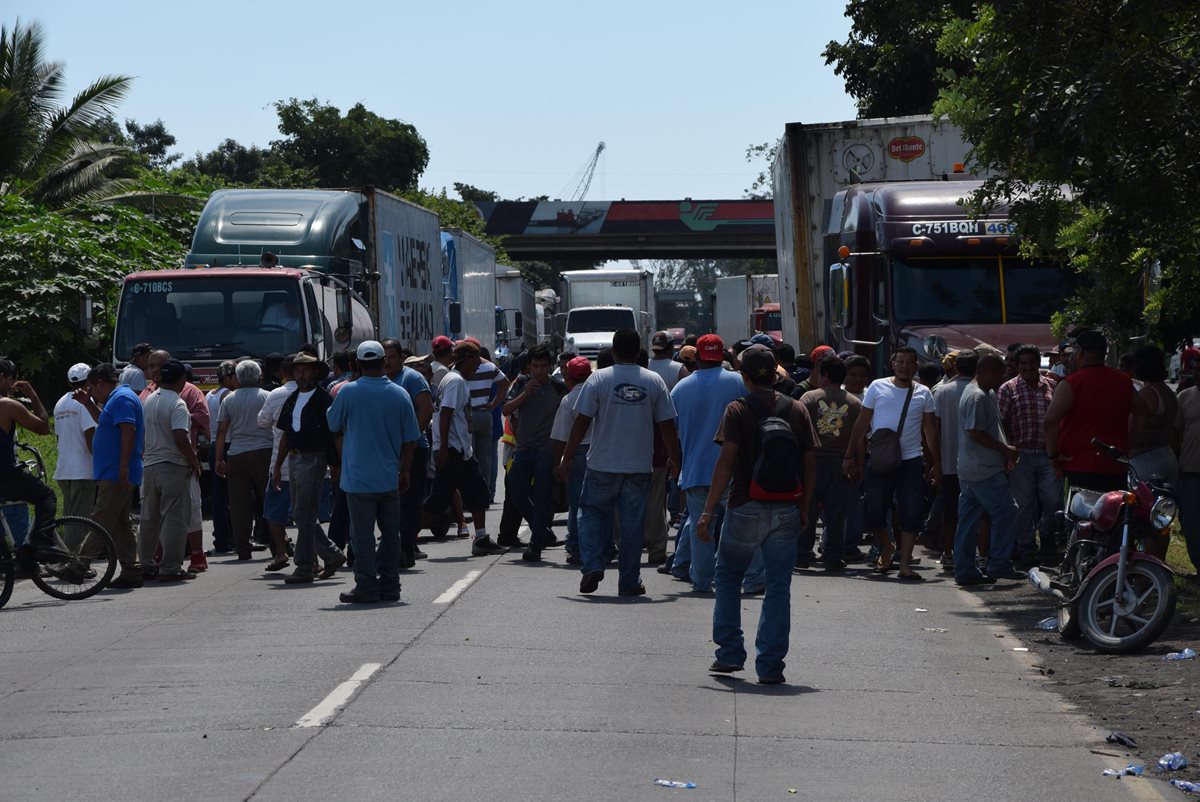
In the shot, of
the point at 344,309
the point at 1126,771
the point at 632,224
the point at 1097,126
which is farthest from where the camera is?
the point at 632,224

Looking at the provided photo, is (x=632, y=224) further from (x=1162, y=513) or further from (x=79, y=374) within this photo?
(x=1162, y=513)

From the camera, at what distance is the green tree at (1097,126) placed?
11.9m

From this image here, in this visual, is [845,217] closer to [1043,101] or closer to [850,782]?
[1043,101]

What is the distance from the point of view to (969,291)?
1823 cm

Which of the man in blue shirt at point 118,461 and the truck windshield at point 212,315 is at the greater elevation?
the truck windshield at point 212,315

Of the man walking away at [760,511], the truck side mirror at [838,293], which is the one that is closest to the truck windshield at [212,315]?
the truck side mirror at [838,293]

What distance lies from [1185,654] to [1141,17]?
412cm

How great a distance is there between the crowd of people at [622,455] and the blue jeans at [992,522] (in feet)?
0.06

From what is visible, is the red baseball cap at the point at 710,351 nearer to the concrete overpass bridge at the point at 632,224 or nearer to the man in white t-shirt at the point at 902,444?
the man in white t-shirt at the point at 902,444

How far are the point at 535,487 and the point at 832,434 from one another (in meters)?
2.69

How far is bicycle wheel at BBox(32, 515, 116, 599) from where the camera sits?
13078 mm

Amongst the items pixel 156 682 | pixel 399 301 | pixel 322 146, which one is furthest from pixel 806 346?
pixel 322 146

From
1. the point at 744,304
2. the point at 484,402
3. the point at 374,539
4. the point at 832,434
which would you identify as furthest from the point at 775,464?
the point at 744,304

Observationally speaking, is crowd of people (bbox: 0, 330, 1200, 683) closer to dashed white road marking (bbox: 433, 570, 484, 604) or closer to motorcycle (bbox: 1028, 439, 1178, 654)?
dashed white road marking (bbox: 433, 570, 484, 604)
